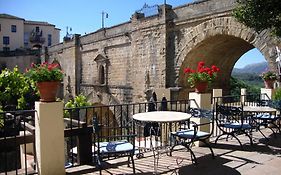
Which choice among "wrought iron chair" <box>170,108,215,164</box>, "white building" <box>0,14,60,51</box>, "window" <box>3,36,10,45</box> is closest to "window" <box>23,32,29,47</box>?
"white building" <box>0,14,60,51</box>

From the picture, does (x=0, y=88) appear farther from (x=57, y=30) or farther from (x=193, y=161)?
(x=57, y=30)

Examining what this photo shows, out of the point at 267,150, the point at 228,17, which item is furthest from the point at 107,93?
the point at 267,150

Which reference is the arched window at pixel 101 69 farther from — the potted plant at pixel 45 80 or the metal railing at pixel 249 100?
the potted plant at pixel 45 80

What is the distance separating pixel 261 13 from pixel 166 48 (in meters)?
8.89

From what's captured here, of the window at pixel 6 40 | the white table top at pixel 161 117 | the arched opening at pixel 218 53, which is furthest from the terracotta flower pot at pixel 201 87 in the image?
the window at pixel 6 40

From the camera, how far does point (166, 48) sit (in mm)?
14711

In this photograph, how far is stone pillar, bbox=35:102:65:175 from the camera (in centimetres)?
387

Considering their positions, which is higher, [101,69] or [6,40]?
[6,40]

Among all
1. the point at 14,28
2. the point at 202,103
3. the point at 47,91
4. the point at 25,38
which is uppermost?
the point at 14,28

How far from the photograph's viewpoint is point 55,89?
4035mm

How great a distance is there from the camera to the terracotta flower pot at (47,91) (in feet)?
12.9

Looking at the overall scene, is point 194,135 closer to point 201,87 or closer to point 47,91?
point 201,87

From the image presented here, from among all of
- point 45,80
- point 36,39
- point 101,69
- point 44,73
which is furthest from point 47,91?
point 36,39

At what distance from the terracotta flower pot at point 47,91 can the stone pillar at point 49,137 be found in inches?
3.3
